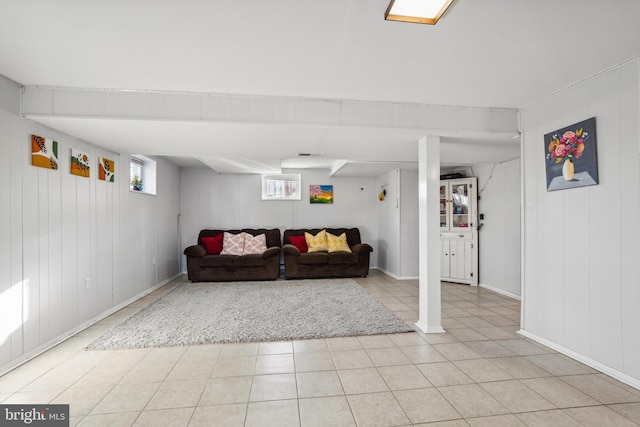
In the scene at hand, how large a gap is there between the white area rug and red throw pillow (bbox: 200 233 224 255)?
3.38ft

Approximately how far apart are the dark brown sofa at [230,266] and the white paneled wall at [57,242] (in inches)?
39.5

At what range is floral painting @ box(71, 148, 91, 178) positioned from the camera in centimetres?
303

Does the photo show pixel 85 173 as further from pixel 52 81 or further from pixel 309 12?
pixel 309 12

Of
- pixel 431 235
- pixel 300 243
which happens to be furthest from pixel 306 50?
pixel 300 243

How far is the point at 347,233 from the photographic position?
6.38 meters

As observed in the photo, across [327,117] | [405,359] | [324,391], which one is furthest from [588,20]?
[324,391]

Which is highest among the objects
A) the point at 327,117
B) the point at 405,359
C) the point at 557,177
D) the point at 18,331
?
the point at 327,117

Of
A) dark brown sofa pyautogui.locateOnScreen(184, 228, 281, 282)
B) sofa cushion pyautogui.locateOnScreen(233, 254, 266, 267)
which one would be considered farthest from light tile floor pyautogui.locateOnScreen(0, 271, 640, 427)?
sofa cushion pyautogui.locateOnScreen(233, 254, 266, 267)

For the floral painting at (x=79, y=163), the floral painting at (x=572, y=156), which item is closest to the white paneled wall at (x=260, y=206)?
the floral painting at (x=79, y=163)

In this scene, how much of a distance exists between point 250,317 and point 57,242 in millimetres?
2029

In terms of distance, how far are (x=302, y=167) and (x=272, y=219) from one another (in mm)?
1331

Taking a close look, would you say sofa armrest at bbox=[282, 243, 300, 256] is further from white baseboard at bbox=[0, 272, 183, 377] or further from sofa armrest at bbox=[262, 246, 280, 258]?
white baseboard at bbox=[0, 272, 183, 377]

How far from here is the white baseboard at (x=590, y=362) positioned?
2074 mm

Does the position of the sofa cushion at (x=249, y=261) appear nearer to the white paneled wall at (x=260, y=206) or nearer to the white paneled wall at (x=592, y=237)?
the white paneled wall at (x=260, y=206)
